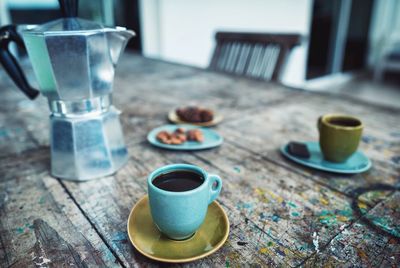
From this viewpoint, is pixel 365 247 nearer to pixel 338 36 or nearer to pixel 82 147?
pixel 82 147

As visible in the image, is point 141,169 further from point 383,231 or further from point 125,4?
point 125,4

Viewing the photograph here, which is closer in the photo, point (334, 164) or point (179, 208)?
point (179, 208)

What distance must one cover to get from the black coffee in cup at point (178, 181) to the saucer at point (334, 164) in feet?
0.82

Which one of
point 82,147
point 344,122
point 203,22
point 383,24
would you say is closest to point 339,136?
point 344,122

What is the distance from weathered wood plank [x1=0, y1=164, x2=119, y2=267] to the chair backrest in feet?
3.06

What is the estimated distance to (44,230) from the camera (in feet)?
1.24

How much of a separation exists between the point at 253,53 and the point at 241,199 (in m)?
0.96

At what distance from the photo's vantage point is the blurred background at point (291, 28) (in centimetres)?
241

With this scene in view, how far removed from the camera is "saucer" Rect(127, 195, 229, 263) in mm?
319

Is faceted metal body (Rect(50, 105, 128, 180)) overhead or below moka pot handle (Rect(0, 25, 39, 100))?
below

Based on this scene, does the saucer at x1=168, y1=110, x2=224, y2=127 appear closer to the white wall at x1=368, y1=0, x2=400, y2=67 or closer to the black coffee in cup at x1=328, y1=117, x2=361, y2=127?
the black coffee in cup at x1=328, y1=117, x2=361, y2=127

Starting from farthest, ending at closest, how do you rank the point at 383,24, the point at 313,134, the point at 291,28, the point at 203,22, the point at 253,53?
the point at 383,24, the point at 291,28, the point at 203,22, the point at 253,53, the point at 313,134

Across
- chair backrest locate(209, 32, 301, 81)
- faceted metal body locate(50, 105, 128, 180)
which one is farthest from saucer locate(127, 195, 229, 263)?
chair backrest locate(209, 32, 301, 81)

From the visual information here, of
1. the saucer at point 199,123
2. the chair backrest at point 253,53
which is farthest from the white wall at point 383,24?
the saucer at point 199,123
